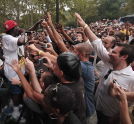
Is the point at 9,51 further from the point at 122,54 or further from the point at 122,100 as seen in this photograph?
the point at 122,100

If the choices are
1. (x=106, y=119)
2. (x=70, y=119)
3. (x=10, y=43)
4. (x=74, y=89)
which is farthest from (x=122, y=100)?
(x=10, y=43)

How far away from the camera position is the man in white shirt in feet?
11.6

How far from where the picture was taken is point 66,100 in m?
2.68

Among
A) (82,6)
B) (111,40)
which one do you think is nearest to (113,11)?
(82,6)

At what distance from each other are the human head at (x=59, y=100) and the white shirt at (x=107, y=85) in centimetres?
85

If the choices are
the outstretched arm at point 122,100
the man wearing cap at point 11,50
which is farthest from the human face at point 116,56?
the man wearing cap at point 11,50

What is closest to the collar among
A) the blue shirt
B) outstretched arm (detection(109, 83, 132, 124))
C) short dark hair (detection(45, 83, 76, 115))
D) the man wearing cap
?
the blue shirt

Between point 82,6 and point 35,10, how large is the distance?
13.2 m

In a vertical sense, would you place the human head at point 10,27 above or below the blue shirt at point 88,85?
above

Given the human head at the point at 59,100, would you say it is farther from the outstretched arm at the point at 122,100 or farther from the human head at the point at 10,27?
the human head at the point at 10,27

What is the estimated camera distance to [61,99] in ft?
8.77

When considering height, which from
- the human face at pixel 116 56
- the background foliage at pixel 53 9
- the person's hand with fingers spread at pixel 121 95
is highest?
the human face at pixel 116 56

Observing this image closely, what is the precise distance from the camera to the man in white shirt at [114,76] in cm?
354

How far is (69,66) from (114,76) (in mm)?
676
